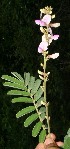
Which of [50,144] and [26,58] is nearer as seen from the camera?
[50,144]

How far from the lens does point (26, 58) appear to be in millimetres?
2977

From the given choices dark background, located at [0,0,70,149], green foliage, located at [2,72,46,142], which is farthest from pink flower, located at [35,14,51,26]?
dark background, located at [0,0,70,149]

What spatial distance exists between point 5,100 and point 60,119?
0.56m

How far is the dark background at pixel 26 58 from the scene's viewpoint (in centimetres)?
291

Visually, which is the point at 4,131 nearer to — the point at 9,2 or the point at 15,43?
the point at 15,43

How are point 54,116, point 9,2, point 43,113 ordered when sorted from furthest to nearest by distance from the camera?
point 54,116 < point 9,2 < point 43,113

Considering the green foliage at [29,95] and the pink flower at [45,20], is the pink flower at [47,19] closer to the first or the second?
the pink flower at [45,20]

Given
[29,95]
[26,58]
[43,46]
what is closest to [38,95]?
[29,95]

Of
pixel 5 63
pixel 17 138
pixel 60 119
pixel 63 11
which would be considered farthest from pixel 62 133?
pixel 63 11

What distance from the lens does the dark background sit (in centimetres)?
291

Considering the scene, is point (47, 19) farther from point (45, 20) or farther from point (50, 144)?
point (50, 144)

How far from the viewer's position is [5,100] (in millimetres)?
2938

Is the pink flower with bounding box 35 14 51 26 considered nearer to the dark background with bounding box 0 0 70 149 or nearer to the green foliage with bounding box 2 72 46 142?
the green foliage with bounding box 2 72 46 142

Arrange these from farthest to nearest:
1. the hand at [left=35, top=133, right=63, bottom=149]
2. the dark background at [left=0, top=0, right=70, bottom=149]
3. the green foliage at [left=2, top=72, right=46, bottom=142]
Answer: the dark background at [left=0, top=0, right=70, bottom=149]
the green foliage at [left=2, top=72, right=46, bottom=142]
the hand at [left=35, top=133, right=63, bottom=149]
